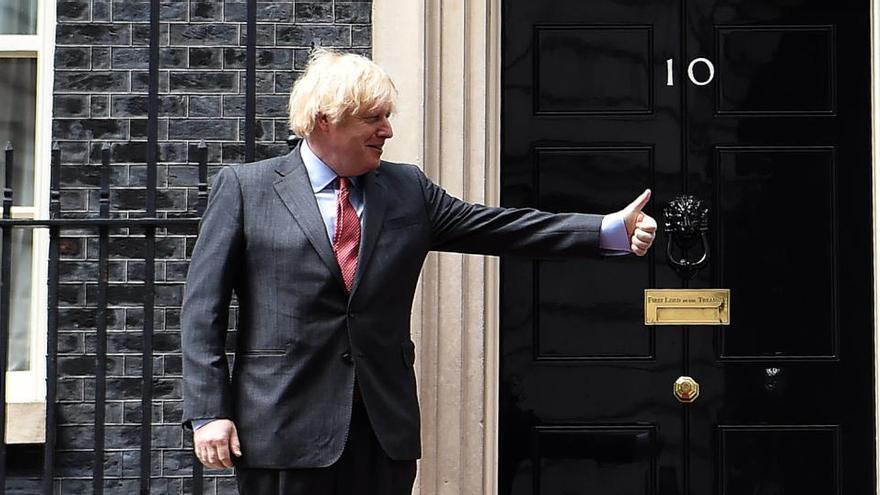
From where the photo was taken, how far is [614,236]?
4.04 m

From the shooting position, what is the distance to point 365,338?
3.88 metres

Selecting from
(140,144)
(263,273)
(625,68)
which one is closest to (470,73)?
(625,68)

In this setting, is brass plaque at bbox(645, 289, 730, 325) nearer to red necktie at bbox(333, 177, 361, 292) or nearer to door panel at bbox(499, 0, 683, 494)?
door panel at bbox(499, 0, 683, 494)

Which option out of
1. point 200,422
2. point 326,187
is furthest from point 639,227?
point 200,422

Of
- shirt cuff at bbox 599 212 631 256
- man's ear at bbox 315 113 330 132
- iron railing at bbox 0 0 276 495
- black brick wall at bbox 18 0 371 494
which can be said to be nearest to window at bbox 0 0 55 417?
black brick wall at bbox 18 0 371 494

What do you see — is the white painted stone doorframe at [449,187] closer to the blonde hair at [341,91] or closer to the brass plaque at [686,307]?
the brass plaque at [686,307]

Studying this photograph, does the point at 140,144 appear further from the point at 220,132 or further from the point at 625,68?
the point at 625,68

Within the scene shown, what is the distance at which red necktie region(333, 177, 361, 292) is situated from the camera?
3.91 meters

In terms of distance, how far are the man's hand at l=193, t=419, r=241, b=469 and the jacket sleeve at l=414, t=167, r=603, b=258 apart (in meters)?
0.77

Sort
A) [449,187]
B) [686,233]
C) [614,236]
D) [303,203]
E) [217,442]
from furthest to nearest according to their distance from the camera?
1. [686,233]
2. [449,187]
3. [614,236]
4. [303,203]
5. [217,442]

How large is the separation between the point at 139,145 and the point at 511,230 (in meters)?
1.74

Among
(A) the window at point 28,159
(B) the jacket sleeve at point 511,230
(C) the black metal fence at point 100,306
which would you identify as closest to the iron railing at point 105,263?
(C) the black metal fence at point 100,306

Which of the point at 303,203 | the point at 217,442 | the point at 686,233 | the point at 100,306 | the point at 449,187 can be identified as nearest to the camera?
the point at 217,442

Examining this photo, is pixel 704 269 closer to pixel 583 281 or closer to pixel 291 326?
pixel 583 281
